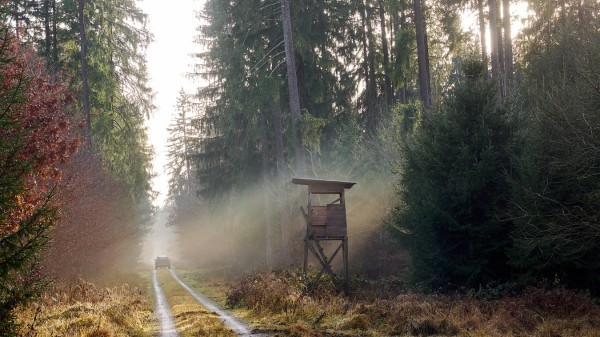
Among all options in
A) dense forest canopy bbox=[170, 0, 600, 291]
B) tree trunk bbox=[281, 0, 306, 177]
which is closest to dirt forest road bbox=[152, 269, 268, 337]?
dense forest canopy bbox=[170, 0, 600, 291]

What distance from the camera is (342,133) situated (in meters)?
32.5

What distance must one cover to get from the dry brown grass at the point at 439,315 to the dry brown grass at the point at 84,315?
140 inches

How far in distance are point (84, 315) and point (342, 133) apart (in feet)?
66.2

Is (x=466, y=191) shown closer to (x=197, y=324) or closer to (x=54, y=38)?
(x=197, y=324)

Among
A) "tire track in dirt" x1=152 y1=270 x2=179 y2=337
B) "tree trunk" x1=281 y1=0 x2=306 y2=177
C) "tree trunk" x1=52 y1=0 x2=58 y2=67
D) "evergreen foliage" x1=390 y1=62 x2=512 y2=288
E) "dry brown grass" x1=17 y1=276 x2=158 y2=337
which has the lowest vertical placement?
"tire track in dirt" x1=152 y1=270 x2=179 y2=337

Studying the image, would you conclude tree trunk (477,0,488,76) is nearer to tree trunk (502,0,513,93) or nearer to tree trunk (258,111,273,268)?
tree trunk (502,0,513,93)

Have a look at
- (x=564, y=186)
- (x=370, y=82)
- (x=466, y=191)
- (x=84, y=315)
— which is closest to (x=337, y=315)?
(x=466, y=191)

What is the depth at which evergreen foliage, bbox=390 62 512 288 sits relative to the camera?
63.4 ft

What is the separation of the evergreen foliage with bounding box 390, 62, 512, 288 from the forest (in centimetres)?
7

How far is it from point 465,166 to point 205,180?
2628cm

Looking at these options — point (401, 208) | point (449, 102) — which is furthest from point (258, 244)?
point (449, 102)

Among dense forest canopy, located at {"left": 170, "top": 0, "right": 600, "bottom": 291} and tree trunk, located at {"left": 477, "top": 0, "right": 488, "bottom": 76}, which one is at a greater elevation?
tree trunk, located at {"left": 477, "top": 0, "right": 488, "bottom": 76}

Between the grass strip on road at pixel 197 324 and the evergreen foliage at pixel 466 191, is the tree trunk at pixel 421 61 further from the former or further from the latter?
the grass strip on road at pixel 197 324

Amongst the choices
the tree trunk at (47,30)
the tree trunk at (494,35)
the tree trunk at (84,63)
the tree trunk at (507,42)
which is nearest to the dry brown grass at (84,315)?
the tree trunk at (84,63)
